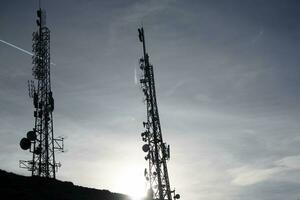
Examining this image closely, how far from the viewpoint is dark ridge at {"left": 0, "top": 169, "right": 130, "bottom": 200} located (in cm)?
1888

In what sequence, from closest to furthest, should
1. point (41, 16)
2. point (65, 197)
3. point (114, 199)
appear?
point (65, 197) → point (114, 199) → point (41, 16)

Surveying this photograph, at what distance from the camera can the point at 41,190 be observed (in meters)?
21.3

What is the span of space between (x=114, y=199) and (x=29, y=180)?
7046 mm

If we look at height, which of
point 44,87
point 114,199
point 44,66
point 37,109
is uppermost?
point 44,66

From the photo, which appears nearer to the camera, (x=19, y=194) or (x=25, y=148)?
(x=19, y=194)

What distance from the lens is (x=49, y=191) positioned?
2162 cm

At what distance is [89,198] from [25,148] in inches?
601

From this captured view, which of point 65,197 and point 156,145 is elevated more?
point 156,145

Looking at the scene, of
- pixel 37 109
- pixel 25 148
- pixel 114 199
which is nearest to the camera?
pixel 114 199

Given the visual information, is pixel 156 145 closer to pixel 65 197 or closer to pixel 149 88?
pixel 149 88

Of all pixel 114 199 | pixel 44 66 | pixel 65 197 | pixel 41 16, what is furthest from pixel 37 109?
pixel 65 197

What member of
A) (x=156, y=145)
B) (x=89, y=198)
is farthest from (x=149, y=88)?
(x=89, y=198)

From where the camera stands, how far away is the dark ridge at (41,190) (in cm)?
1888

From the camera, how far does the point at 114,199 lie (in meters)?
26.6
